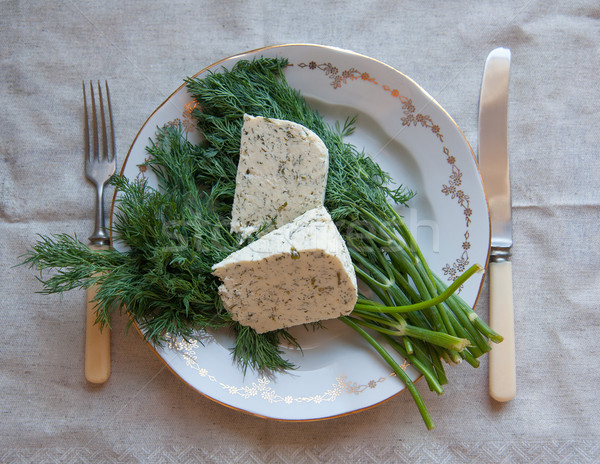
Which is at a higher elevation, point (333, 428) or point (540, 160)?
point (540, 160)

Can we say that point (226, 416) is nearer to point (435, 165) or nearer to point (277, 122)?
point (277, 122)

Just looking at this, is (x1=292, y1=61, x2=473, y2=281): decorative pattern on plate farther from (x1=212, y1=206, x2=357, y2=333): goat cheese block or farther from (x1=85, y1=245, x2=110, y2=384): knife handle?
(x1=85, y1=245, x2=110, y2=384): knife handle

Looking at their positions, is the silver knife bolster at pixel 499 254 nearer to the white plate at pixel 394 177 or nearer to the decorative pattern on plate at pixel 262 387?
the white plate at pixel 394 177

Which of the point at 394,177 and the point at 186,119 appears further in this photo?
the point at 394,177

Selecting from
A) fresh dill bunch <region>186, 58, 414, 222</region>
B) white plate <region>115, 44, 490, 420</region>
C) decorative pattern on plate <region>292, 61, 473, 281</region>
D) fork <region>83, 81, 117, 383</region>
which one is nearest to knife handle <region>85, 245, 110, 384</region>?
fork <region>83, 81, 117, 383</region>

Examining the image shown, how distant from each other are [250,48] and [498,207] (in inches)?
59.5

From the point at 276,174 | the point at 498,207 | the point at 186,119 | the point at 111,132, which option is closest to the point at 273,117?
the point at 276,174

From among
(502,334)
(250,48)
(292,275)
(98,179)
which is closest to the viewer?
(292,275)

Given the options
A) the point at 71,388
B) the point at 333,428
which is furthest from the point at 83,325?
the point at 333,428

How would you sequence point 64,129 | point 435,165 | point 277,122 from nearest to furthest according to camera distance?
1. point 277,122
2. point 435,165
3. point 64,129

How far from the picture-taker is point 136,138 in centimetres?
224

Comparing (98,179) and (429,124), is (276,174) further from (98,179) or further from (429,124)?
(98,179)

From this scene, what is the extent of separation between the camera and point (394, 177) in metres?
2.39

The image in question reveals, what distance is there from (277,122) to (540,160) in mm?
1392
